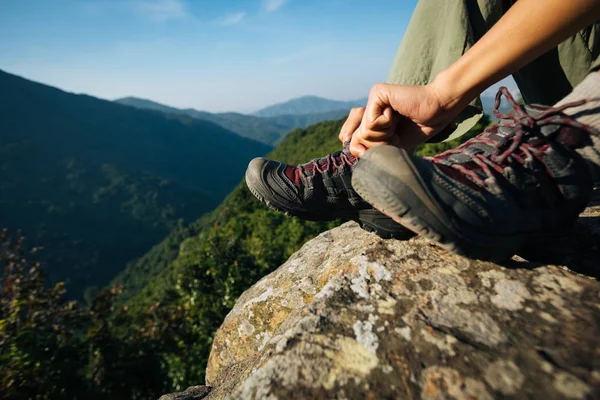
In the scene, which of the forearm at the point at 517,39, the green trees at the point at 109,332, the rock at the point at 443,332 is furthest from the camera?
the green trees at the point at 109,332

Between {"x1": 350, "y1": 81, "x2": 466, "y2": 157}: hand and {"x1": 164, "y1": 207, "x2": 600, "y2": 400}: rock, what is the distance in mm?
653

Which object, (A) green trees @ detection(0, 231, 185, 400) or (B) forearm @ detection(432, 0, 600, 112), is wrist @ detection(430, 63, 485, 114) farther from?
(A) green trees @ detection(0, 231, 185, 400)

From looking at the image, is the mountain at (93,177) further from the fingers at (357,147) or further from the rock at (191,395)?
the fingers at (357,147)

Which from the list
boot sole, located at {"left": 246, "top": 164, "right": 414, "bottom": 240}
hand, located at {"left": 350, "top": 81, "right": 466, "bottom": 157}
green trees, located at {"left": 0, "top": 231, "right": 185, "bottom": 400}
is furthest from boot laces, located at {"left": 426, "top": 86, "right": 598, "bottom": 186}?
green trees, located at {"left": 0, "top": 231, "right": 185, "bottom": 400}

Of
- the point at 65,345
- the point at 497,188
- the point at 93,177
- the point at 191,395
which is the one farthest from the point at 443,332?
the point at 93,177

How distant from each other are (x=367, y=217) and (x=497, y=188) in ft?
2.26

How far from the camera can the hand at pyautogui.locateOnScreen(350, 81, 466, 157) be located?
1615 mm

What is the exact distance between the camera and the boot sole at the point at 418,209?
46.4 inches

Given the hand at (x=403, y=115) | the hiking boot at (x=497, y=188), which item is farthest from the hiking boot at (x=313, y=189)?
the hiking boot at (x=497, y=188)

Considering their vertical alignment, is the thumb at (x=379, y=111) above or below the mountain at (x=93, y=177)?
above

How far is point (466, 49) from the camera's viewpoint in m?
1.76

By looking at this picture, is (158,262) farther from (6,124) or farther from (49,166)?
(6,124)

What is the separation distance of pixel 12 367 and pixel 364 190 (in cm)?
502

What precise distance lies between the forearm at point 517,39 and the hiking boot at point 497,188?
22cm
